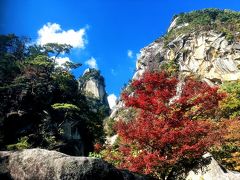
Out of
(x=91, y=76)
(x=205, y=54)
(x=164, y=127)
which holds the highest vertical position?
(x=91, y=76)

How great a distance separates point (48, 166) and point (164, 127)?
5808mm

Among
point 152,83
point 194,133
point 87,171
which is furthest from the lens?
point 152,83

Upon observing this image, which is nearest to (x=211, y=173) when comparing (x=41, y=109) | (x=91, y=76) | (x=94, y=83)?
(x=41, y=109)

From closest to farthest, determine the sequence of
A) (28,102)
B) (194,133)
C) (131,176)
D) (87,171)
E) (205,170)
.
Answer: (87,171) → (131,176) → (194,133) → (205,170) → (28,102)

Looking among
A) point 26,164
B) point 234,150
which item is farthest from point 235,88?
point 26,164

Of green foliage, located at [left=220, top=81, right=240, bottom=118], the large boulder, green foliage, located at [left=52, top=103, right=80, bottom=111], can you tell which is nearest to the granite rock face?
green foliage, located at [left=220, top=81, right=240, bottom=118]

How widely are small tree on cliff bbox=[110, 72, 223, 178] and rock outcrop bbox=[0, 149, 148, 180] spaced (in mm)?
4200

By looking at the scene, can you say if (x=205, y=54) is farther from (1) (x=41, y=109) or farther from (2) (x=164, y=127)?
(2) (x=164, y=127)

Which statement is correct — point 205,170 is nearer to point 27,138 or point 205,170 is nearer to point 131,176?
point 131,176

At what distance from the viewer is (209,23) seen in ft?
266

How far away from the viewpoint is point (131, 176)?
1102 cm

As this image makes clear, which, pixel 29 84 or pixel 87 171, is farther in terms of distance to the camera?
pixel 29 84

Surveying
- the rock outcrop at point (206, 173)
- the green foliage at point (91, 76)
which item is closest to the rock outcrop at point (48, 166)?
the rock outcrop at point (206, 173)

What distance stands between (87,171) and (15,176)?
1.95m
